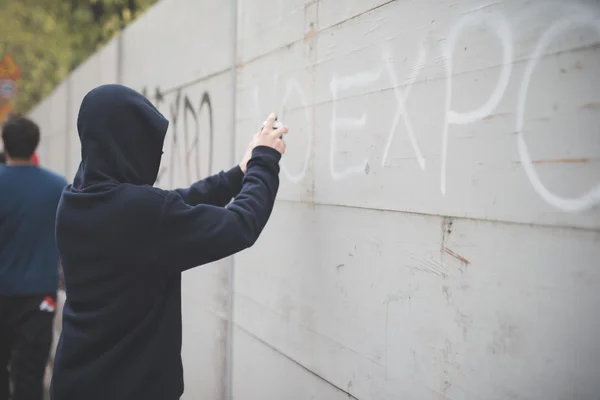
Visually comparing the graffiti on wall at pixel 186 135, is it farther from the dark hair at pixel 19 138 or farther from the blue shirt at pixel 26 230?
the dark hair at pixel 19 138

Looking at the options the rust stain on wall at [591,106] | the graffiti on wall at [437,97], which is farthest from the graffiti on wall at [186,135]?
the rust stain on wall at [591,106]

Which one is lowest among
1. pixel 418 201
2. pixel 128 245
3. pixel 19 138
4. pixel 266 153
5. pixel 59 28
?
pixel 128 245

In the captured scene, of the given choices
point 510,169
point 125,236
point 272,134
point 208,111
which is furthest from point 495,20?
point 208,111

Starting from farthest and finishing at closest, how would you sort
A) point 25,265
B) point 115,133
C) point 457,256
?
point 25,265, point 115,133, point 457,256

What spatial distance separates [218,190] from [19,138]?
6.13 feet

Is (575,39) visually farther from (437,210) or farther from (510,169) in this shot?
(437,210)

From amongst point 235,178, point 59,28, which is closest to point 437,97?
point 235,178

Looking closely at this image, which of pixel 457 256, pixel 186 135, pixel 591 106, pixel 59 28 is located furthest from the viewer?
pixel 59 28

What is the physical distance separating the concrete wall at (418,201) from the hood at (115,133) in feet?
2.42

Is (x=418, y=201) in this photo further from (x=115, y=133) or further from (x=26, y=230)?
(x=26, y=230)

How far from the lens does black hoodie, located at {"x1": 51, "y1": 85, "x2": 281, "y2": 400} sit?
1871 mm

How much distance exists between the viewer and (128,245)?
187cm

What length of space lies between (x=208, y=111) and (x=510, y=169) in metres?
2.34

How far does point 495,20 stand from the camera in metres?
1.51
